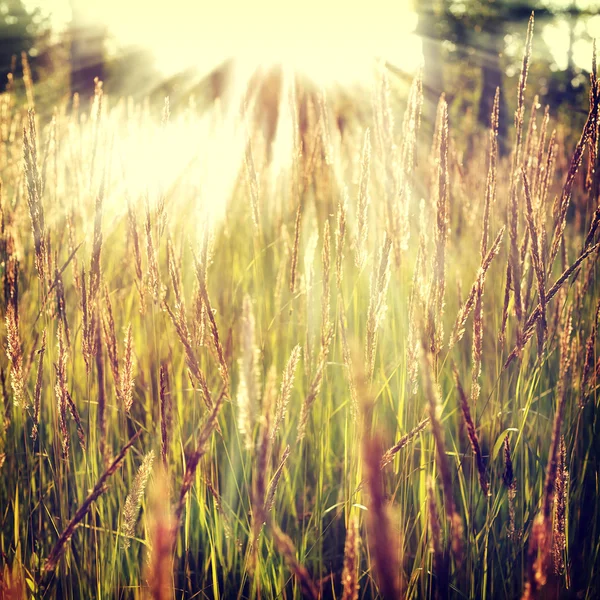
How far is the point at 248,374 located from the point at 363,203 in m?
0.60

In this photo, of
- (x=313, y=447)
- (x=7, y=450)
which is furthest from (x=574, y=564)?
(x=7, y=450)

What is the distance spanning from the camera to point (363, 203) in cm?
105

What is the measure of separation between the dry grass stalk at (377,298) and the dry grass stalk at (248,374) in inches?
14.0

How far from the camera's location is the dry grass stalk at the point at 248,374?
1.73 ft

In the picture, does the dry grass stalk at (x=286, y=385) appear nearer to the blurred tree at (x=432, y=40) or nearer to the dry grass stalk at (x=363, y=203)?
the dry grass stalk at (x=363, y=203)

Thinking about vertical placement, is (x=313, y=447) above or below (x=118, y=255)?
below

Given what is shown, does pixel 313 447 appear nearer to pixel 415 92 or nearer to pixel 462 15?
pixel 415 92

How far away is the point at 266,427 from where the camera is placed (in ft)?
1.81

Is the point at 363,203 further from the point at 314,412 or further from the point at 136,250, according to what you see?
the point at 314,412

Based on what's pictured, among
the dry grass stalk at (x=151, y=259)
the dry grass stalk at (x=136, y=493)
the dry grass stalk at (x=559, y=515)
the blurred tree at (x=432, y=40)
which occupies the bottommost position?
the dry grass stalk at (x=559, y=515)

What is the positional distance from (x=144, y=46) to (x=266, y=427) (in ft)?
91.3

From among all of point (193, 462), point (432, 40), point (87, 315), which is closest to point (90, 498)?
point (193, 462)

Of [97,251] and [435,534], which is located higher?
[97,251]

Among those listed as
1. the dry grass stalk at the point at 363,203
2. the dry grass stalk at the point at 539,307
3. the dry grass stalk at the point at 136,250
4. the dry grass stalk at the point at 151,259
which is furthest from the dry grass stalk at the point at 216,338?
the dry grass stalk at the point at 539,307
